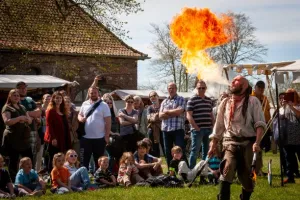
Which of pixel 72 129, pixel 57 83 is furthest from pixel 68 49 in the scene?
pixel 72 129

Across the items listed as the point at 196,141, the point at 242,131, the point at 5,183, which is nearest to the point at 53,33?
the point at 196,141

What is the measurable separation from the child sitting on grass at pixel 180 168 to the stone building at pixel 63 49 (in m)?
18.5

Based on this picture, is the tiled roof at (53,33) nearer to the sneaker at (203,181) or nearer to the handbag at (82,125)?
the handbag at (82,125)

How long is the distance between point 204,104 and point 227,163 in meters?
4.09

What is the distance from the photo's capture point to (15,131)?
34.4ft

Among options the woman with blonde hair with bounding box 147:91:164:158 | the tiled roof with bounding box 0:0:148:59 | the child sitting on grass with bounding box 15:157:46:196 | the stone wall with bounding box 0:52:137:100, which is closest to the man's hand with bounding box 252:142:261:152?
the child sitting on grass with bounding box 15:157:46:196

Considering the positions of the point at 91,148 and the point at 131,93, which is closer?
the point at 91,148

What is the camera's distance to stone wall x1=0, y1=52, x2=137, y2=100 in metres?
32.5

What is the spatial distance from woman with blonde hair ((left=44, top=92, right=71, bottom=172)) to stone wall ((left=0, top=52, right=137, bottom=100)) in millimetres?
19603

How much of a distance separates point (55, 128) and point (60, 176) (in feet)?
4.24

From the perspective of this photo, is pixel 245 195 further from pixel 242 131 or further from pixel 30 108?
pixel 30 108

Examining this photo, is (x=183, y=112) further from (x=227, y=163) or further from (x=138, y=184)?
(x=227, y=163)

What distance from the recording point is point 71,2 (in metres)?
28.7

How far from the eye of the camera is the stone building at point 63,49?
3183cm
